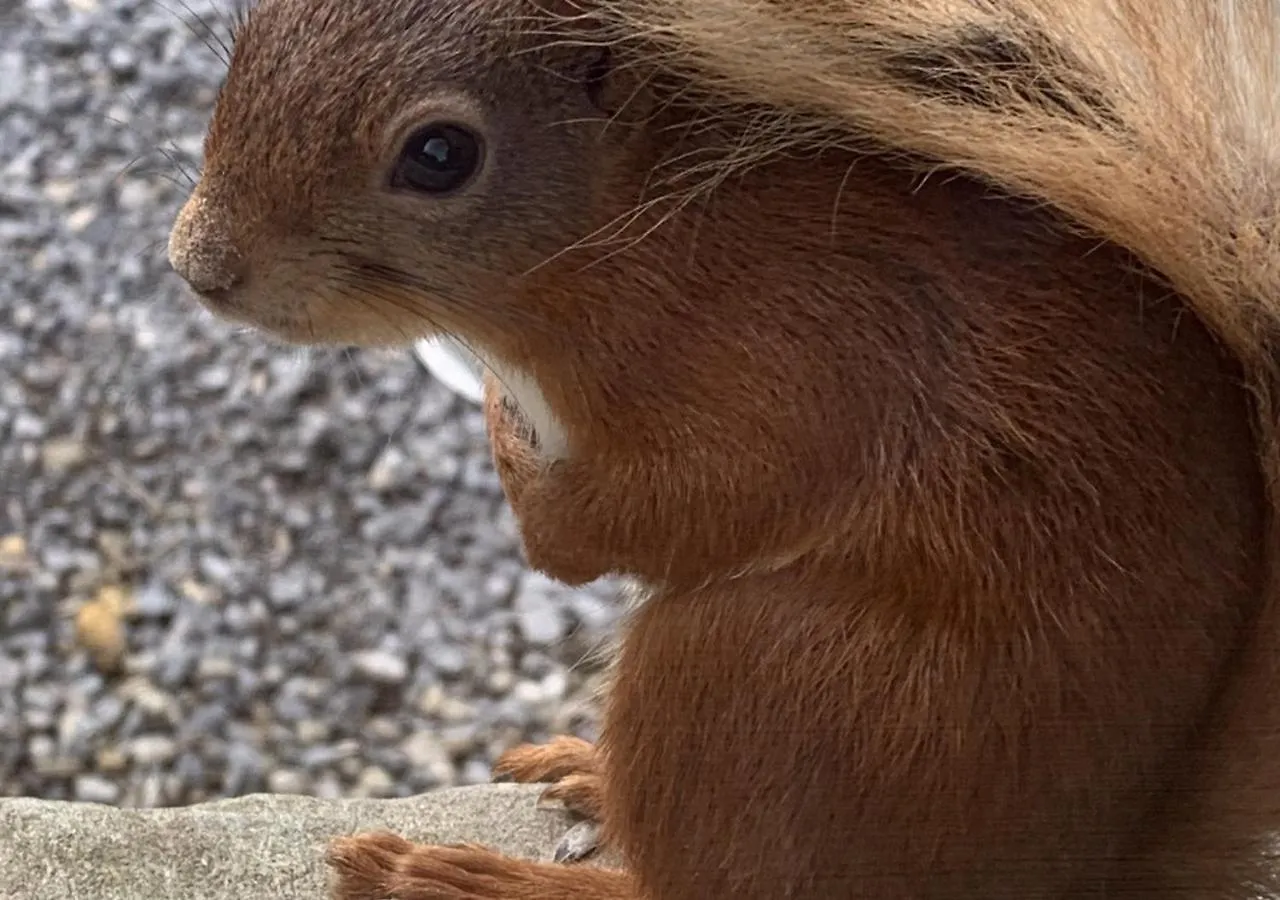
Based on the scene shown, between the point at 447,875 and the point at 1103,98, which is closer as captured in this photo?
the point at 1103,98

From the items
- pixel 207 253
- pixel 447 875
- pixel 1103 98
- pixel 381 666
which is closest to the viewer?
pixel 1103 98

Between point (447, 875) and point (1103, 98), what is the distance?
0.68 metres

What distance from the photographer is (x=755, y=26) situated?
64cm

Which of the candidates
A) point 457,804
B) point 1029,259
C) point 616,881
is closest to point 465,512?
Result: point 457,804

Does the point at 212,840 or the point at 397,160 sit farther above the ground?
the point at 397,160

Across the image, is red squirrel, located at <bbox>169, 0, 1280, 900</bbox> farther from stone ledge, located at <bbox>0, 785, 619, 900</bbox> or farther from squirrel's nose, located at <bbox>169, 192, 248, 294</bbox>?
stone ledge, located at <bbox>0, 785, 619, 900</bbox>

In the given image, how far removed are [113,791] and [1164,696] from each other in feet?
3.57

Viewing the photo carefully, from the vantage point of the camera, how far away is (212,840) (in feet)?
3.85

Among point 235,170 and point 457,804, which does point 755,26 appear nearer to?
point 235,170

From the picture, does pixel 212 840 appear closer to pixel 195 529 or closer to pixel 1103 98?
pixel 195 529

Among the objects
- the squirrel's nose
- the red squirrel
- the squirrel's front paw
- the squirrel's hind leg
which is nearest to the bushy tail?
the red squirrel

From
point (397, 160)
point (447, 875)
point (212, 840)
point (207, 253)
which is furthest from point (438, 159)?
point (212, 840)

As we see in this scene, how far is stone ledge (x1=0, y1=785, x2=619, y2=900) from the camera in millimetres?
1119

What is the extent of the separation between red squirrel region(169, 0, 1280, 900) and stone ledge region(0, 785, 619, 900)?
18.9 inches
